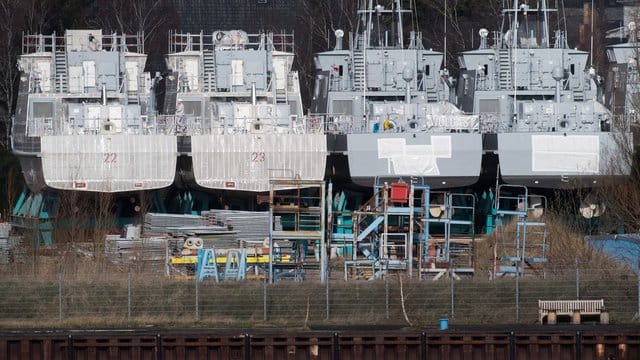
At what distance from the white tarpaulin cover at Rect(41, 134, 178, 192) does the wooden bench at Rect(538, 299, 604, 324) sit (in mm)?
25741

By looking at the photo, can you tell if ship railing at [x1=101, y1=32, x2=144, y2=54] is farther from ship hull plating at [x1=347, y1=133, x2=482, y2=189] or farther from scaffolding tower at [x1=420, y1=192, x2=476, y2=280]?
scaffolding tower at [x1=420, y1=192, x2=476, y2=280]

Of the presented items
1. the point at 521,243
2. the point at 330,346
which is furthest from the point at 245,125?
the point at 330,346

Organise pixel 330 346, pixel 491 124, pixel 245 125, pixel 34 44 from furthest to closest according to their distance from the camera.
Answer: pixel 34 44 → pixel 491 124 → pixel 245 125 → pixel 330 346

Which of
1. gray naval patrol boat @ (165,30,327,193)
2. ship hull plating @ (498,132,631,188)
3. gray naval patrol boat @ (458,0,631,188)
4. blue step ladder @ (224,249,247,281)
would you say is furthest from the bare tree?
blue step ladder @ (224,249,247,281)

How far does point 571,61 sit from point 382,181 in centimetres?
1494

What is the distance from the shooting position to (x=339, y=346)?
1375 inches

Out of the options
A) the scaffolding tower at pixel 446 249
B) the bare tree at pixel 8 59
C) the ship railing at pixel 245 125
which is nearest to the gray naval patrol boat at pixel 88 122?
the ship railing at pixel 245 125

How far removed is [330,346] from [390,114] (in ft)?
114

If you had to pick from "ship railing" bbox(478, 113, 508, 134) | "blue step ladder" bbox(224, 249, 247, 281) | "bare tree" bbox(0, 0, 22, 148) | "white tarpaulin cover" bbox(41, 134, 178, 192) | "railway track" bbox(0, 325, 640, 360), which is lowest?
"railway track" bbox(0, 325, 640, 360)

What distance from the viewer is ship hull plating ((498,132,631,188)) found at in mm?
64000

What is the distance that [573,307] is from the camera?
41438 mm

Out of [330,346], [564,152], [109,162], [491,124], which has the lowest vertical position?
[330,346]

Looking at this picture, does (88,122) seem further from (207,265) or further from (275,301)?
(275,301)

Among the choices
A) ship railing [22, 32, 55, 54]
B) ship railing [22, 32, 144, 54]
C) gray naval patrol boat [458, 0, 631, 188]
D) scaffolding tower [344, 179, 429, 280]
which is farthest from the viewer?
ship railing [22, 32, 55, 54]
